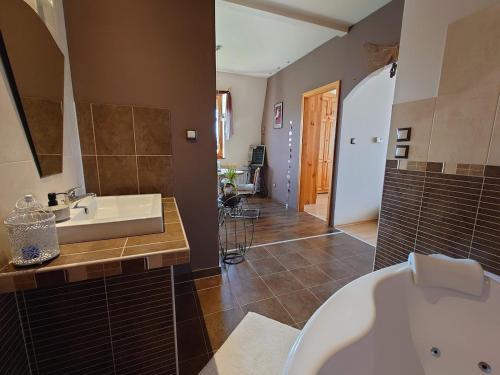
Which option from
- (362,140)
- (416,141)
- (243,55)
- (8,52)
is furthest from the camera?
(243,55)

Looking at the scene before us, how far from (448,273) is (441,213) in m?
0.44

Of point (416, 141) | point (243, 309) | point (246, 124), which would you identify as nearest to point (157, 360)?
point (243, 309)

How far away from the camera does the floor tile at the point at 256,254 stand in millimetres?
2521

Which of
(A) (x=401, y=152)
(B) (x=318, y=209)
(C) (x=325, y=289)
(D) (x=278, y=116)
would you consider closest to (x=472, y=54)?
(A) (x=401, y=152)

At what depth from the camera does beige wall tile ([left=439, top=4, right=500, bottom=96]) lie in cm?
112

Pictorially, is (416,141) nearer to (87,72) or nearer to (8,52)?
(8,52)

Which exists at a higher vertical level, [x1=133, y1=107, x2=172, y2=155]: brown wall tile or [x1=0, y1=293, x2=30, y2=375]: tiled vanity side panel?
[x1=133, y1=107, x2=172, y2=155]: brown wall tile

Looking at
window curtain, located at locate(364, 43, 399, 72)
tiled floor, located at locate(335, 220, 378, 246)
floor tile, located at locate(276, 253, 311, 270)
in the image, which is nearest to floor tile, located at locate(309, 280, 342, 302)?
floor tile, located at locate(276, 253, 311, 270)

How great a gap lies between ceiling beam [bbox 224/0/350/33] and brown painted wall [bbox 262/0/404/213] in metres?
0.21

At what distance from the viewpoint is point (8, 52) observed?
2.75 feet

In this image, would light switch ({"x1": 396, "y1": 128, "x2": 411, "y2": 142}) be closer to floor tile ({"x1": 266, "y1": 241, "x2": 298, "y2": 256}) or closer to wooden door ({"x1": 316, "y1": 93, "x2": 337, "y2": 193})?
floor tile ({"x1": 266, "y1": 241, "x2": 298, "y2": 256})

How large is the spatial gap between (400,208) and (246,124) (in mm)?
4407

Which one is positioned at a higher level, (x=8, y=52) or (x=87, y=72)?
(x=87, y=72)

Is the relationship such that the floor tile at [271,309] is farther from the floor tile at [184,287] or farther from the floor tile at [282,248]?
the floor tile at [282,248]
